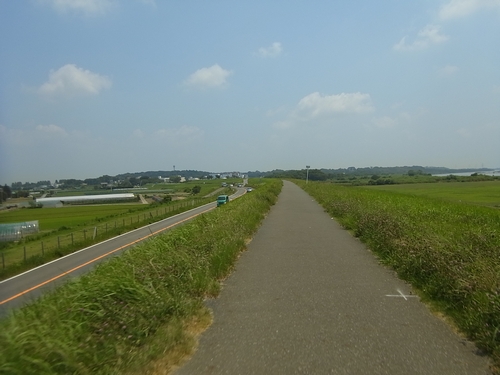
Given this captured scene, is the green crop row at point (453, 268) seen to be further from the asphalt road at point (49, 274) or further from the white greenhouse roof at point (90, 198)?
the white greenhouse roof at point (90, 198)

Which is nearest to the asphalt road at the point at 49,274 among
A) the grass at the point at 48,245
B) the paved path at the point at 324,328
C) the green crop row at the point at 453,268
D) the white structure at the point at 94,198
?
the grass at the point at 48,245

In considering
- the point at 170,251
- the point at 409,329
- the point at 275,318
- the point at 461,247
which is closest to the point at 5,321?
the point at 275,318

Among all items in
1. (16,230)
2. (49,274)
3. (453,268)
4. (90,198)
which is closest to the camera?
(453,268)

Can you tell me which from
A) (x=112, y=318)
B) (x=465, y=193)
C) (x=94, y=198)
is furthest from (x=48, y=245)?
(x=465, y=193)

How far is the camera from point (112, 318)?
15.7ft

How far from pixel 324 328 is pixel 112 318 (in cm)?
280

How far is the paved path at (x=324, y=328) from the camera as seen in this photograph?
460 cm

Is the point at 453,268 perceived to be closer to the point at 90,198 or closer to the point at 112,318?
the point at 112,318

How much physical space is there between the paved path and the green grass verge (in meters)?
0.48

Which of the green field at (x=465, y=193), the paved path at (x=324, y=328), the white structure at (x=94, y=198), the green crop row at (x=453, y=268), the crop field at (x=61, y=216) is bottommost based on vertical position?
the crop field at (x=61, y=216)

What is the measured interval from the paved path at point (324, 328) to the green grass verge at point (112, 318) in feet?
1.58

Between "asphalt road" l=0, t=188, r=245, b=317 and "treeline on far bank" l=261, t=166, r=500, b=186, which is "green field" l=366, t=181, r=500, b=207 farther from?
"asphalt road" l=0, t=188, r=245, b=317

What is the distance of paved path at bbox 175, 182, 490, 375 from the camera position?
460 cm

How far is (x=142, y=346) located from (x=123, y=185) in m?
78.2
